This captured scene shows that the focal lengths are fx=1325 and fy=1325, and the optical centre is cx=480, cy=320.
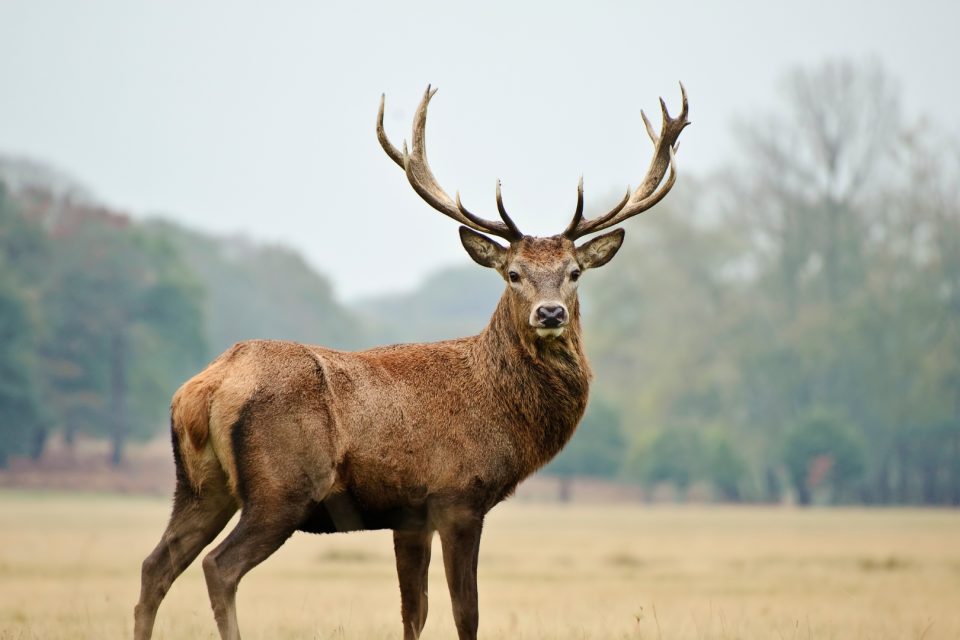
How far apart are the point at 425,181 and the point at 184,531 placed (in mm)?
3408

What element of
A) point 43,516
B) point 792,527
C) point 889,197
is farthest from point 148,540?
point 889,197

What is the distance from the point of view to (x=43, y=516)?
38625 mm

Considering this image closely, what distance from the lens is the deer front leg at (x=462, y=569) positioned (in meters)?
8.79

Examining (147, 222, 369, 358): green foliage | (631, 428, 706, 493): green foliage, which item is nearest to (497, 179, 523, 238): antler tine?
(631, 428, 706, 493): green foliage

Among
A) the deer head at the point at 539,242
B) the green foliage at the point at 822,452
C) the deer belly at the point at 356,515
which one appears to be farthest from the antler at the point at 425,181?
the green foliage at the point at 822,452

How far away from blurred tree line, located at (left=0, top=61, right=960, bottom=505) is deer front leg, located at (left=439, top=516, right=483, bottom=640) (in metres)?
51.5

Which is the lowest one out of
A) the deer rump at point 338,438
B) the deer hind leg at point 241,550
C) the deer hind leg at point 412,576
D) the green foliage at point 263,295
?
the green foliage at point 263,295

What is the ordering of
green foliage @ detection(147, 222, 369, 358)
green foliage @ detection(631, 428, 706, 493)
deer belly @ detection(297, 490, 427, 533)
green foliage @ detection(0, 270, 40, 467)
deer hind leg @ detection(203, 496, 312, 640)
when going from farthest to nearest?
green foliage @ detection(147, 222, 369, 358), green foliage @ detection(631, 428, 706, 493), green foliage @ detection(0, 270, 40, 467), deer belly @ detection(297, 490, 427, 533), deer hind leg @ detection(203, 496, 312, 640)

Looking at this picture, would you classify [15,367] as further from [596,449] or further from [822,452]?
[822,452]

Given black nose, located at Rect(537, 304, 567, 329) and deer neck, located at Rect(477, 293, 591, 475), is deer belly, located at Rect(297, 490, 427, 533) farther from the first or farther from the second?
black nose, located at Rect(537, 304, 567, 329)

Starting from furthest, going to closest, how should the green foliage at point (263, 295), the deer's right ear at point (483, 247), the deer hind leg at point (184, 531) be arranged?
the green foliage at point (263, 295)
the deer's right ear at point (483, 247)
the deer hind leg at point (184, 531)

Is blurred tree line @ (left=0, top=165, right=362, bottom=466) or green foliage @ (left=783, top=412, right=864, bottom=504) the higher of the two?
blurred tree line @ (left=0, top=165, right=362, bottom=466)

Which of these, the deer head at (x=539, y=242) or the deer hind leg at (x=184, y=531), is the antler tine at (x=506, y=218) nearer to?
the deer head at (x=539, y=242)

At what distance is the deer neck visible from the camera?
31.1 feet
